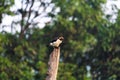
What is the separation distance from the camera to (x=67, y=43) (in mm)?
30281

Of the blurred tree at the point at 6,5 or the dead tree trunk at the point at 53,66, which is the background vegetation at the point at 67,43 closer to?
the blurred tree at the point at 6,5

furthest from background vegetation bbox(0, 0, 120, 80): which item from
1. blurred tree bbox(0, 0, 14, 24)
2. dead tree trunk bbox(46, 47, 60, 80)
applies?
dead tree trunk bbox(46, 47, 60, 80)

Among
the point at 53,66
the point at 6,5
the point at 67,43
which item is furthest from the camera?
the point at 67,43

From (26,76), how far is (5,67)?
51.0 inches

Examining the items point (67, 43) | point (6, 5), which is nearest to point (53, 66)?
point (6, 5)

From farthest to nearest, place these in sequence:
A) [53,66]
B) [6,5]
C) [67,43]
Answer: [67,43], [6,5], [53,66]

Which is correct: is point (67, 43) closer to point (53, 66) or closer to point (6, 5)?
point (6, 5)

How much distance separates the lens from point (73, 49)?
30.6 metres

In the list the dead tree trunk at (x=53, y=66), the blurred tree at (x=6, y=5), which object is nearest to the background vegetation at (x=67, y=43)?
the blurred tree at (x=6, y=5)

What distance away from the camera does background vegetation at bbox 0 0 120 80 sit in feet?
87.2

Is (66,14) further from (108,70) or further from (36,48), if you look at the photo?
(108,70)

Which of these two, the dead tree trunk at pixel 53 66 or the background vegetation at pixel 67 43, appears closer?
the dead tree trunk at pixel 53 66

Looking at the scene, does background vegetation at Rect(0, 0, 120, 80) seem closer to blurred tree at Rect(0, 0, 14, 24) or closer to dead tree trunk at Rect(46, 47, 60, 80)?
blurred tree at Rect(0, 0, 14, 24)

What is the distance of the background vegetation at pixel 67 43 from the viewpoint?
26.6m
